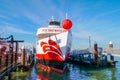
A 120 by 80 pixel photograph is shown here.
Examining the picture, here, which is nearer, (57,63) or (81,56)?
(57,63)

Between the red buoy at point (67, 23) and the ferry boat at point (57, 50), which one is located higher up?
the red buoy at point (67, 23)

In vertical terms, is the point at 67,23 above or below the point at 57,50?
above

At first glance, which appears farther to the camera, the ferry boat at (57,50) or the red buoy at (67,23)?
the red buoy at (67,23)

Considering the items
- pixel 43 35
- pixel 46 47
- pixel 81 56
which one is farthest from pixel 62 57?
pixel 81 56

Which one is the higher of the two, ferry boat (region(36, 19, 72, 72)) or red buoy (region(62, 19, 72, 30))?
red buoy (region(62, 19, 72, 30))

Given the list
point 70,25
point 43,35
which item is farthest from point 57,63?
point 43,35

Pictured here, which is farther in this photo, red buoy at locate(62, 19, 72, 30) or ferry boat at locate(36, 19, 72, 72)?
red buoy at locate(62, 19, 72, 30)

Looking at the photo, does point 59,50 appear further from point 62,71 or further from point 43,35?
point 43,35

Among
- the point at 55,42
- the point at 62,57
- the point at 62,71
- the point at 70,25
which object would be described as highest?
the point at 70,25

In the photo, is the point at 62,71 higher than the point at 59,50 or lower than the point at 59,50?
lower

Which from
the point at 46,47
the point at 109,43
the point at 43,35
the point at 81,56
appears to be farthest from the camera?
the point at 81,56

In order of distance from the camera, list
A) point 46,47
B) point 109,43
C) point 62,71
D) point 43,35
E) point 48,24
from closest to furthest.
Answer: point 62,71 → point 46,47 → point 43,35 → point 48,24 → point 109,43

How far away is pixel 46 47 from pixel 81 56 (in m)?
21.5

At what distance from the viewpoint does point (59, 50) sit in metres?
29.6
